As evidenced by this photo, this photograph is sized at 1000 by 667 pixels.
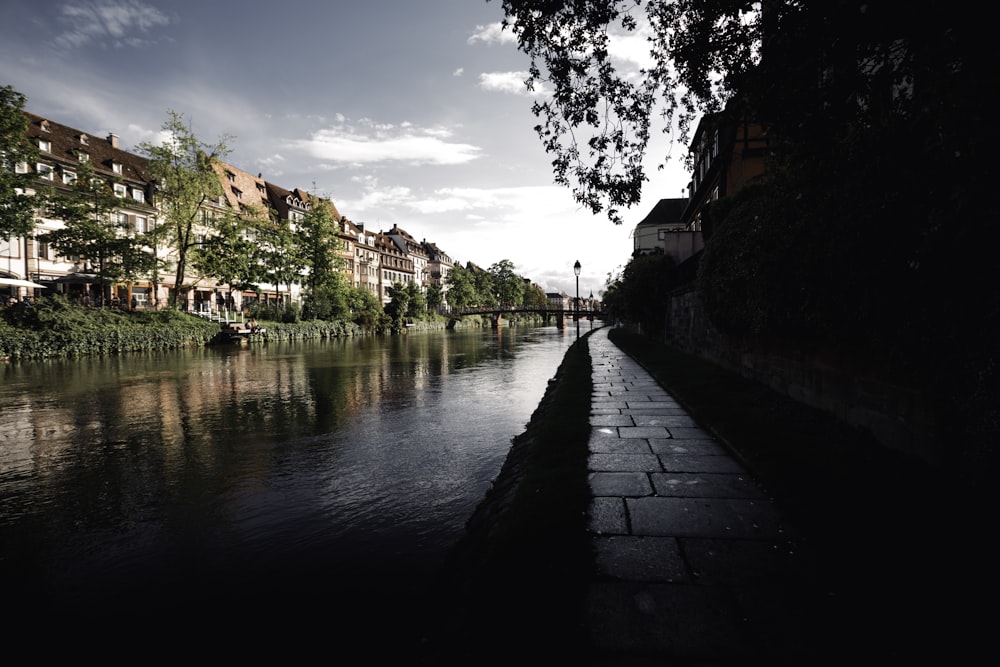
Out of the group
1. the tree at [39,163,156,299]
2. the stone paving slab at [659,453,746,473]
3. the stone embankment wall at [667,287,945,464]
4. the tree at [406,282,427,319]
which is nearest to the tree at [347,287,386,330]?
the tree at [406,282,427,319]

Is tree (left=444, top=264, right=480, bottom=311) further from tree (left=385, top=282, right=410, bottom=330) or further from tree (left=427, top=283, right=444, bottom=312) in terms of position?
tree (left=385, top=282, right=410, bottom=330)

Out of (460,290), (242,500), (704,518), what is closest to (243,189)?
(460,290)

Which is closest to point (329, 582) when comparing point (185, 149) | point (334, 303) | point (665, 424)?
point (665, 424)

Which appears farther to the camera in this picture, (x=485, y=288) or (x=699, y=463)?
(x=485, y=288)

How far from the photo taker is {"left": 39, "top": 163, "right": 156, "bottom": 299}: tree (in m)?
31.9

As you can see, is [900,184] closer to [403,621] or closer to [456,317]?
[403,621]

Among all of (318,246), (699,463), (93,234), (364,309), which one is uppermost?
(318,246)

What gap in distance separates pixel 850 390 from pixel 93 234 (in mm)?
41626

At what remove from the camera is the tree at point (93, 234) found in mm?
31875

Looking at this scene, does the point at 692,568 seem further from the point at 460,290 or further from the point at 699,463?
the point at 460,290

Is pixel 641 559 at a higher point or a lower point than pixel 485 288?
lower

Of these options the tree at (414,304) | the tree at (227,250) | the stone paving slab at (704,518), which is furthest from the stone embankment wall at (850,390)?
the tree at (414,304)

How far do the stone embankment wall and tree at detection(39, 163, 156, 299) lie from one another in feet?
127

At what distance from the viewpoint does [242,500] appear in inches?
246
